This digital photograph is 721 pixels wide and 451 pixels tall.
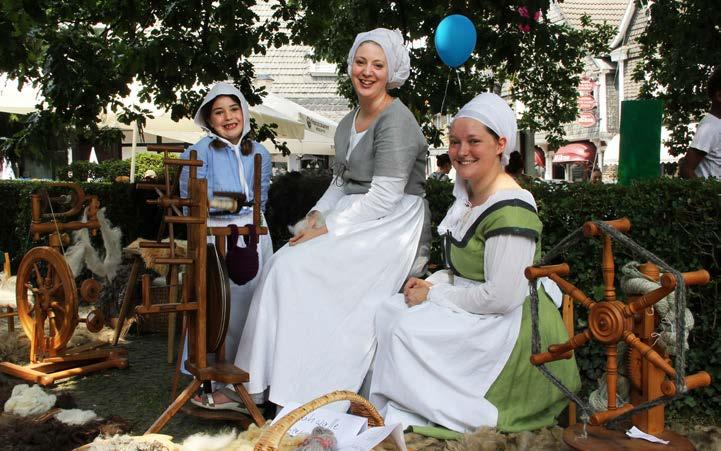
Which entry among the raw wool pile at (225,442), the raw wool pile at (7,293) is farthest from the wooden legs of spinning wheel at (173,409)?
the raw wool pile at (7,293)

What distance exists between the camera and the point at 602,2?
28953 mm

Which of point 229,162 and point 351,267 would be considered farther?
point 229,162

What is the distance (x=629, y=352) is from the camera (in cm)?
268

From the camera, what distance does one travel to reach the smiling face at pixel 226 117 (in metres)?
4.34

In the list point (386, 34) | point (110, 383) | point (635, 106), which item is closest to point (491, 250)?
point (386, 34)

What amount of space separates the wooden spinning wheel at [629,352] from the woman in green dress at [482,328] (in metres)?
0.47

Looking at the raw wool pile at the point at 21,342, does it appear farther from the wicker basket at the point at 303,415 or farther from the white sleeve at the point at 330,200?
the wicker basket at the point at 303,415

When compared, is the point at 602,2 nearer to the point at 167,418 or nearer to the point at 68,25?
the point at 68,25

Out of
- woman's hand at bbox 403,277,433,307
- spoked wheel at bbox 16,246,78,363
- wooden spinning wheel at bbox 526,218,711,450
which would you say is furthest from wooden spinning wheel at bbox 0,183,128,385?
wooden spinning wheel at bbox 526,218,711,450

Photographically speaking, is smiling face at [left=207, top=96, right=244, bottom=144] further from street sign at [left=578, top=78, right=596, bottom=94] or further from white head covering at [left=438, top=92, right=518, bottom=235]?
street sign at [left=578, top=78, right=596, bottom=94]

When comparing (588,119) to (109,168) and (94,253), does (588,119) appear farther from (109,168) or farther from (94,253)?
(94,253)

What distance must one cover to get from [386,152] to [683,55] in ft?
16.4

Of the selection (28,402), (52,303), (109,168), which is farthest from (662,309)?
(109,168)

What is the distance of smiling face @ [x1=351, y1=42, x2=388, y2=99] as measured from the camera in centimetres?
378
